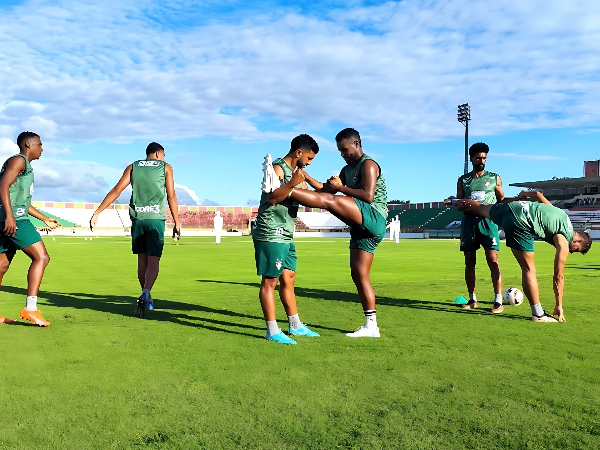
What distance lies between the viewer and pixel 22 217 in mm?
6078

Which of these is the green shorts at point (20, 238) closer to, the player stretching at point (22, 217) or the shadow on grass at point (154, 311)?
the player stretching at point (22, 217)

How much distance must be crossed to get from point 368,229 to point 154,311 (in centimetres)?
312

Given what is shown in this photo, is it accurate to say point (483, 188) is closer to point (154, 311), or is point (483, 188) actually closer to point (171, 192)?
point (171, 192)

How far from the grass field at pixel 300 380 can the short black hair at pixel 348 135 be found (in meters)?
1.95

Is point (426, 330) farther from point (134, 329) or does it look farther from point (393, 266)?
point (393, 266)

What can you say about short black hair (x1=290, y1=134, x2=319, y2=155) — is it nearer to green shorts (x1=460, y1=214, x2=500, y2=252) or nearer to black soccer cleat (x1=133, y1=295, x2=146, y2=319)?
black soccer cleat (x1=133, y1=295, x2=146, y2=319)

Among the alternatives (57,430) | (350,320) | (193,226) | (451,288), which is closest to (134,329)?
(350,320)

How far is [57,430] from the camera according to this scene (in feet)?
9.36

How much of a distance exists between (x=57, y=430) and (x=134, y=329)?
2.84 metres

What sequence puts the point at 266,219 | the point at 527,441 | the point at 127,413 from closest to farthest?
1. the point at 527,441
2. the point at 127,413
3. the point at 266,219

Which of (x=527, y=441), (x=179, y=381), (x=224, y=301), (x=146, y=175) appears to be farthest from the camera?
(x=224, y=301)

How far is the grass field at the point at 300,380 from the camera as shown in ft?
9.25

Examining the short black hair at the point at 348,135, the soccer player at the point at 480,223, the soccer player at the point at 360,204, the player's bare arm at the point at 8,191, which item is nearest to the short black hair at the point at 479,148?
the soccer player at the point at 480,223

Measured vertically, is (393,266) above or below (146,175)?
below
